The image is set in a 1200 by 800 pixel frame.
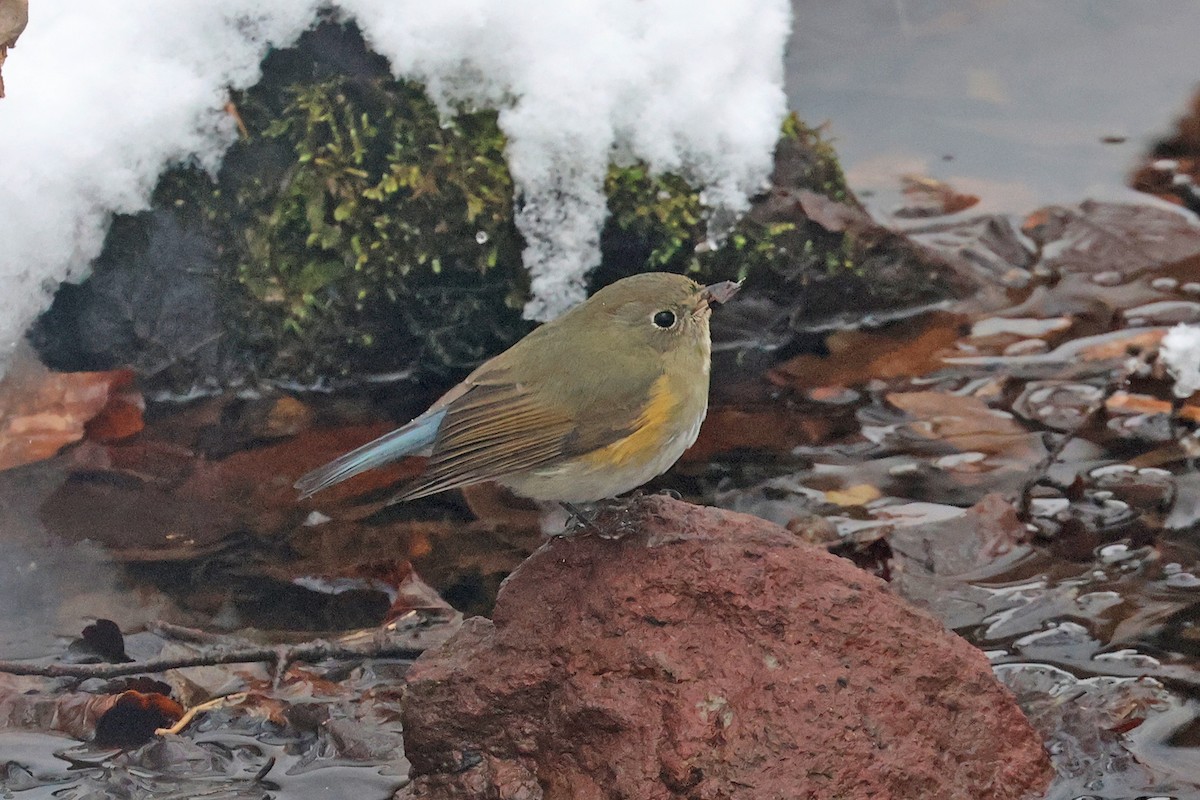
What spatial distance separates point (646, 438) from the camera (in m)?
3.58

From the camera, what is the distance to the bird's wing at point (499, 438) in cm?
358

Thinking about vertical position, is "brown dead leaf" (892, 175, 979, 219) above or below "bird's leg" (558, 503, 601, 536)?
above

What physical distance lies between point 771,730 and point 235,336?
335cm

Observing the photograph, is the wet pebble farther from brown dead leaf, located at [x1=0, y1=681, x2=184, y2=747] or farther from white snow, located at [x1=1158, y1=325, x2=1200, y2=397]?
brown dead leaf, located at [x1=0, y1=681, x2=184, y2=747]

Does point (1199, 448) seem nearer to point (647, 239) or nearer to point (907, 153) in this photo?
point (647, 239)

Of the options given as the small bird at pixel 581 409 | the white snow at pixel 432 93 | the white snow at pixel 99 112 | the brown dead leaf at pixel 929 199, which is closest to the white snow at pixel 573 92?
the white snow at pixel 432 93

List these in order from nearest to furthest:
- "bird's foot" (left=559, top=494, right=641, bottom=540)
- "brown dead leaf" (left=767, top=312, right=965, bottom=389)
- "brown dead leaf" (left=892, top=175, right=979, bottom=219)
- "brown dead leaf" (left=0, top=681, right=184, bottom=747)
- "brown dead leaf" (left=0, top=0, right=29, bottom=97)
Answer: "brown dead leaf" (left=0, top=0, right=29, bottom=97) → "bird's foot" (left=559, top=494, right=641, bottom=540) → "brown dead leaf" (left=0, top=681, right=184, bottom=747) → "brown dead leaf" (left=767, top=312, right=965, bottom=389) → "brown dead leaf" (left=892, top=175, right=979, bottom=219)

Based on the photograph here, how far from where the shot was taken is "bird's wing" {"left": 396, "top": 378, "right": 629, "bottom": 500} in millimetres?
3584

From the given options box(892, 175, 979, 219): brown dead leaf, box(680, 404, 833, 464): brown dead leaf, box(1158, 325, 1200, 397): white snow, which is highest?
box(892, 175, 979, 219): brown dead leaf

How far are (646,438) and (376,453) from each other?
71cm

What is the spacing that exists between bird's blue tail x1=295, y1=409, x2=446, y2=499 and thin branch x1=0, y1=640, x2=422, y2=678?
1.90 ft

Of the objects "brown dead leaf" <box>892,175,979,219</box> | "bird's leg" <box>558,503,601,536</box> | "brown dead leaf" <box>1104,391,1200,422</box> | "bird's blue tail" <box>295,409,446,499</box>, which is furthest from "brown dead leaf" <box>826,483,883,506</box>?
"brown dead leaf" <box>892,175,979,219</box>

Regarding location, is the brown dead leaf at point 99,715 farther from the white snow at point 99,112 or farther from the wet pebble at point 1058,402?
the wet pebble at point 1058,402

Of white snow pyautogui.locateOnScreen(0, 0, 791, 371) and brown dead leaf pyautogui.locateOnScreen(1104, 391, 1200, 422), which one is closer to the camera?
white snow pyautogui.locateOnScreen(0, 0, 791, 371)
